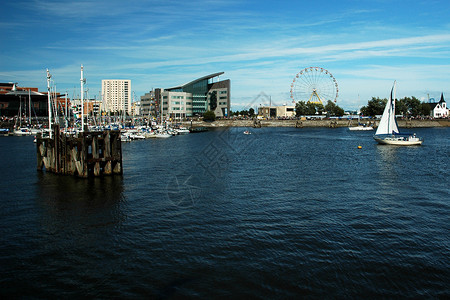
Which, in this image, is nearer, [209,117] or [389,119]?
[389,119]

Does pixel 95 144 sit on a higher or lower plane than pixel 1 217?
higher

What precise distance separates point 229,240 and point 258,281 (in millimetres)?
4594

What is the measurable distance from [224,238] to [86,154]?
2183cm

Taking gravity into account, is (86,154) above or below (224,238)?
above

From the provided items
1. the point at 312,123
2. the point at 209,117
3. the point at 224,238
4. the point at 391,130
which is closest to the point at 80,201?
the point at 224,238

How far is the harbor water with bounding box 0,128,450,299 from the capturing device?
15.0m

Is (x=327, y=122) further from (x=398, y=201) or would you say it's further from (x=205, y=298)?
(x=205, y=298)

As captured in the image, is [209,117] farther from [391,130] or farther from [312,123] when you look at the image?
[391,130]

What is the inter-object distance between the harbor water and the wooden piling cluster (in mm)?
1441

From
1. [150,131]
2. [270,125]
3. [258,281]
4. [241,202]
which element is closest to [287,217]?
[241,202]

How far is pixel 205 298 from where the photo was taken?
551 inches

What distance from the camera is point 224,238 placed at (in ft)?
65.3

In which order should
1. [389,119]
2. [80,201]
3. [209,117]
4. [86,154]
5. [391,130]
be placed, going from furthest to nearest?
[209,117], [391,130], [389,119], [86,154], [80,201]

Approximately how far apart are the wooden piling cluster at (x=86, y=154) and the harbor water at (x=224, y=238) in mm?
1441
